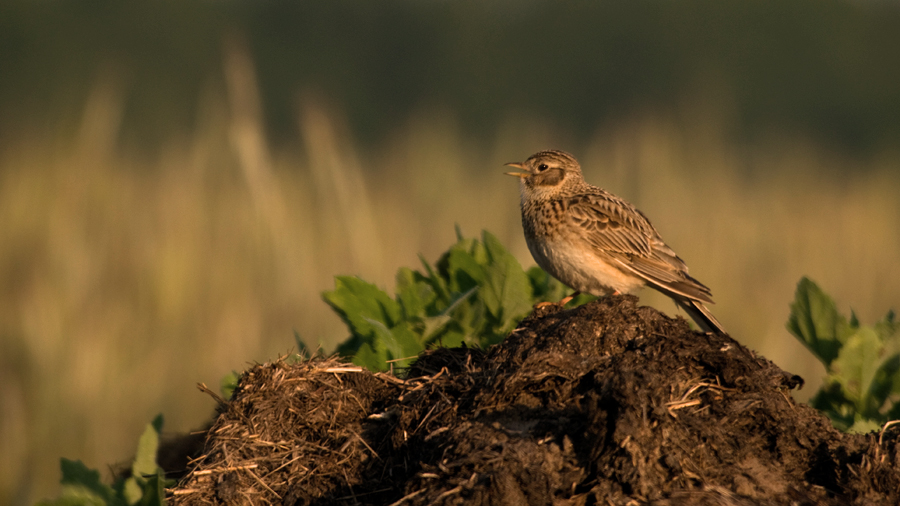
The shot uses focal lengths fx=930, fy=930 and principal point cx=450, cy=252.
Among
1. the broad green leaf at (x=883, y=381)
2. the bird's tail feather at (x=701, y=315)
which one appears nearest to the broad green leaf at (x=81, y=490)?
the bird's tail feather at (x=701, y=315)

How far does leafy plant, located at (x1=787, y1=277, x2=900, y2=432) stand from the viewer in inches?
201

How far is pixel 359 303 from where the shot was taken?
5293mm

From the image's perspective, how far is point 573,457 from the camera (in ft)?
9.95

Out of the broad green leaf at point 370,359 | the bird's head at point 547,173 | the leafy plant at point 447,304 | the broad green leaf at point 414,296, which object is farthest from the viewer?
the bird's head at point 547,173

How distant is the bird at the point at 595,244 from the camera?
6.02 metres

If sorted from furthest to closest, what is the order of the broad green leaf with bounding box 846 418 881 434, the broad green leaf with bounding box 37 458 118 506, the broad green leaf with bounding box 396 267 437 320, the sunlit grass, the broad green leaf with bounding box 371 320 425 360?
the sunlit grass
the broad green leaf with bounding box 396 267 437 320
the broad green leaf with bounding box 37 458 118 506
the broad green leaf with bounding box 371 320 425 360
the broad green leaf with bounding box 846 418 881 434

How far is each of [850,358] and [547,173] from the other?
8.64 ft

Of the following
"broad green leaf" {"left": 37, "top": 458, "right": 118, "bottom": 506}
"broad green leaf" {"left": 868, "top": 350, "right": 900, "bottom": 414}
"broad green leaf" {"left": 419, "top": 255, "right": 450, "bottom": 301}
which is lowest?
"broad green leaf" {"left": 868, "top": 350, "right": 900, "bottom": 414}

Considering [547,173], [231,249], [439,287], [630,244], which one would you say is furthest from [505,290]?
[231,249]

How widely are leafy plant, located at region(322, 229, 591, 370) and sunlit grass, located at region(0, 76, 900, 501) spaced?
1682 mm

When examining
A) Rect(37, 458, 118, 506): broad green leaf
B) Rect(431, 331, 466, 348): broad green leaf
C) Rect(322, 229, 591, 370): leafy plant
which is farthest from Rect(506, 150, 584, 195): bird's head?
Rect(37, 458, 118, 506): broad green leaf

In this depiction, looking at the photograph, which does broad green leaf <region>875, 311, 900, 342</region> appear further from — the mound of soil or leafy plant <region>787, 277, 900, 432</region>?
the mound of soil

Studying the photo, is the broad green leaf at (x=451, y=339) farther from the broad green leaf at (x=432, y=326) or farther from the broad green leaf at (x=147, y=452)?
the broad green leaf at (x=147, y=452)

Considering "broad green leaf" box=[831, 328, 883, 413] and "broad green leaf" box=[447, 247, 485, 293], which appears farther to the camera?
"broad green leaf" box=[447, 247, 485, 293]
